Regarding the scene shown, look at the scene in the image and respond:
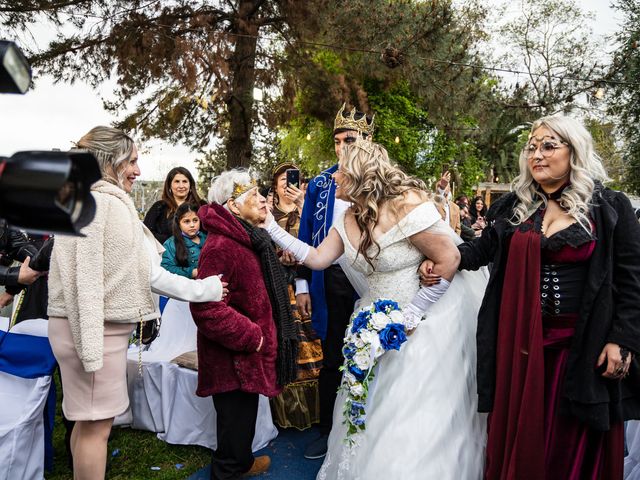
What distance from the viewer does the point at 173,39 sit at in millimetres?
9055

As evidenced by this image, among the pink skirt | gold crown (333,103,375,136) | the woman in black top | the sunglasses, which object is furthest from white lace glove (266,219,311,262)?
the woman in black top

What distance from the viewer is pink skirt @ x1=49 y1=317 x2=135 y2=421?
2.55 m

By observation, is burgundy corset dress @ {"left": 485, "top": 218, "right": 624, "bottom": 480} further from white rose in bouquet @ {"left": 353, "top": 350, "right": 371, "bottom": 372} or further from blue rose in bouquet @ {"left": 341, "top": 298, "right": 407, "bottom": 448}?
white rose in bouquet @ {"left": 353, "top": 350, "right": 371, "bottom": 372}

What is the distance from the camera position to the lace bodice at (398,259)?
2.82 m

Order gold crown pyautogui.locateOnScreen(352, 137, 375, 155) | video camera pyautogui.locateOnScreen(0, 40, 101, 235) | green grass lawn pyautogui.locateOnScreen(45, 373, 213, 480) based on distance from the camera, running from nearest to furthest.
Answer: video camera pyautogui.locateOnScreen(0, 40, 101, 235)
gold crown pyautogui.locateOnScreen(352, 137, 375, 155)
green grass lawn pyautogui.locateOnScreen(45, 373, 213, 480)

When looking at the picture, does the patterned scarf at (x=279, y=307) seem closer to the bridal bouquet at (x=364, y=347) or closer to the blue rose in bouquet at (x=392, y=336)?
the bridal bouquet at (x=364, y=347)

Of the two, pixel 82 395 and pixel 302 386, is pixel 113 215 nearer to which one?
pixel 82 395

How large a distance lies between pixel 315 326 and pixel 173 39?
719 centimetres

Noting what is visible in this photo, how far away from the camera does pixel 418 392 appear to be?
2.75 meters

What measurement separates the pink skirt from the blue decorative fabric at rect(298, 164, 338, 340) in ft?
5.56

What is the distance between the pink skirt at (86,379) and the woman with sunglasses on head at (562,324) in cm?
198

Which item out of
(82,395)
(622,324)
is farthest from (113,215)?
(622,324)

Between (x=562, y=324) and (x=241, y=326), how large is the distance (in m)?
1.78

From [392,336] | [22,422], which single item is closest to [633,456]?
[392,336]
